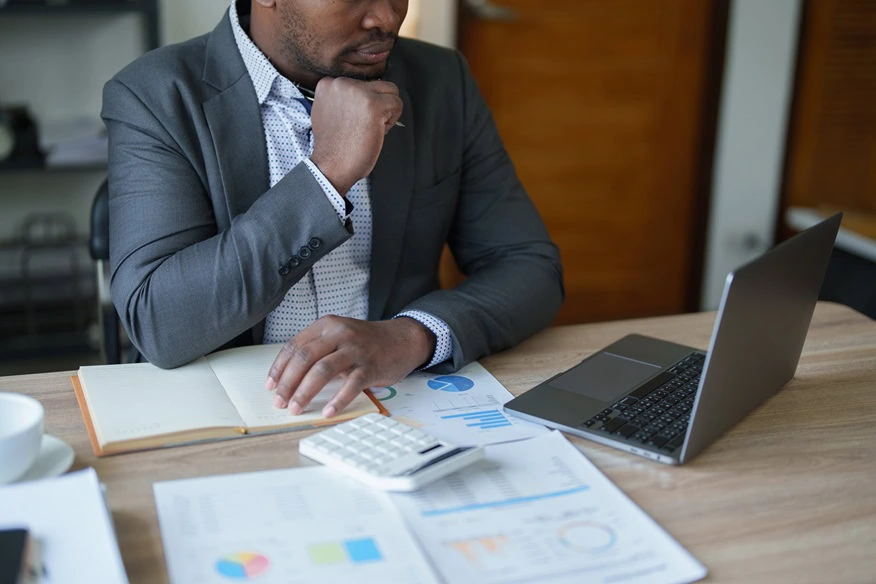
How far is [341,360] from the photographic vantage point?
3.69 feet

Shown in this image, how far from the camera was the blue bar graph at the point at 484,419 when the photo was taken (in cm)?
107

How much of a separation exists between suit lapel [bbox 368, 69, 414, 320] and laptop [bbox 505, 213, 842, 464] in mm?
414

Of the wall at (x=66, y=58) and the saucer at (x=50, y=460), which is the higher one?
the wall at (x=66, y=58)

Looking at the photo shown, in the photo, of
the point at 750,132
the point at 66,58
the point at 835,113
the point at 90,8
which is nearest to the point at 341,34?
the point at 90,8

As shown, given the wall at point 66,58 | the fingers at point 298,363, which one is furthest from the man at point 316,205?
the wall at point 66,58

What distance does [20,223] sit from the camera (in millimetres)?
2828

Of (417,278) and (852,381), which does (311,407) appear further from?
(852,381)

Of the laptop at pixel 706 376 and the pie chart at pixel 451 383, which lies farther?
the pie chart at pixel 451 383

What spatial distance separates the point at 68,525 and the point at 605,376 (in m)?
0.65

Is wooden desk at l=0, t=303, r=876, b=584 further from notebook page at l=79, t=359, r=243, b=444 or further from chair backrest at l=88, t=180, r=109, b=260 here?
chair backrest at l=88, t=180, r=109, b=260

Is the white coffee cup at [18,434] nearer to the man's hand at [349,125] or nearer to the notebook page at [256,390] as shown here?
the notebook page at [256,390]

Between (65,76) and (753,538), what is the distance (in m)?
2.45

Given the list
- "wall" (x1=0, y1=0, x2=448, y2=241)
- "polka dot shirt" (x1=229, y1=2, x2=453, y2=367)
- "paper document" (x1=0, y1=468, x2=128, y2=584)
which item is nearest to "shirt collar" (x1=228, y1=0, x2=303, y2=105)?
"polka dot shirt" (x1=229, y1=2, x2=453, y2=367)

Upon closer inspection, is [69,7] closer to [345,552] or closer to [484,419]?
[484,419]
